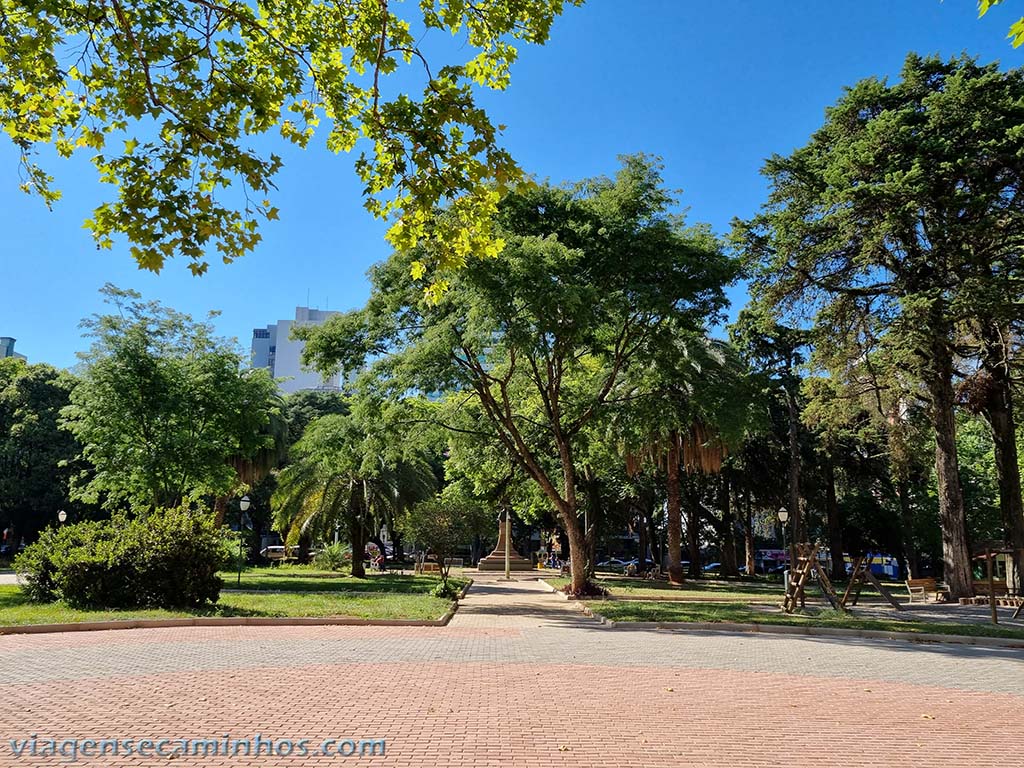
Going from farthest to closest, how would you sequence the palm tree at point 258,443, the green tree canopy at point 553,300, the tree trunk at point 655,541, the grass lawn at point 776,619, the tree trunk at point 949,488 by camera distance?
the tree trunk at point 655,541
the palm tree at point 258,443
the tree trunk at point 949,488
the green tree canopy at point 553,300
the grass lawn at point 776,619

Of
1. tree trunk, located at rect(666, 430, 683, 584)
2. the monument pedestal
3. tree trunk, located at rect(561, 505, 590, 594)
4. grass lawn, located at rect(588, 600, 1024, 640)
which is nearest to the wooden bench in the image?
grass lawn, located at rect(588, 600, 1024, 640)

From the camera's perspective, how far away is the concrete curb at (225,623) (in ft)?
40.3

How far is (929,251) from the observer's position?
840 inches

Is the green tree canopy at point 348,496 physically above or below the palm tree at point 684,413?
below

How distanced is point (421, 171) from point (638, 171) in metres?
13.7

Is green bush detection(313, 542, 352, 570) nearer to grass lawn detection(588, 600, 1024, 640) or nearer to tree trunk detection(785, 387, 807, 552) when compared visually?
grass lawn detection(588, 600, 1024, 640)

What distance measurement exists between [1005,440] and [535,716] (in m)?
24.9

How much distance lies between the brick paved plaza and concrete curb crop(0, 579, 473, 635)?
568 millimetres

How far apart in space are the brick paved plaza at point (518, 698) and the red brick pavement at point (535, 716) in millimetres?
25

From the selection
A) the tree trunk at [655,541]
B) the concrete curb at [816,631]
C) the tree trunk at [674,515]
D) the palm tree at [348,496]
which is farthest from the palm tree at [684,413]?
the tree trunk at [655,541]

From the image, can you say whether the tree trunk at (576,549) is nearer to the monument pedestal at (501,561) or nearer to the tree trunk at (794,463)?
the tree trunk at (794,463)

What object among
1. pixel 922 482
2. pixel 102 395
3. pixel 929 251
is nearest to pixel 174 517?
pixel 102 395

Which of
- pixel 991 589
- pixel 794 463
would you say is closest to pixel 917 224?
pixel 991 589

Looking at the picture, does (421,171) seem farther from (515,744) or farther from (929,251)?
(929,251)
